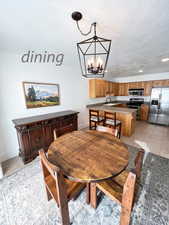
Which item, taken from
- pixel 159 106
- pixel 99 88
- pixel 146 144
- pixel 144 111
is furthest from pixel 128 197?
pixel 144 111

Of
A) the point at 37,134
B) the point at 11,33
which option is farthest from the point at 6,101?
the point at 11,33

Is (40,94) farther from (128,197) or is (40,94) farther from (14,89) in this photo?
(128,197)

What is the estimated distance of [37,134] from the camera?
7.68 ft

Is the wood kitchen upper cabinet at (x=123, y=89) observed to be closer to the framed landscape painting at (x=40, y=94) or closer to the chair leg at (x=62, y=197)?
the framed landscape painting at (x=40, y=94)

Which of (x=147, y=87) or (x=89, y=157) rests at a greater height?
(x=147, y=87)

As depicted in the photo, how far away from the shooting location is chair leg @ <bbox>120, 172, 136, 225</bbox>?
73 cm

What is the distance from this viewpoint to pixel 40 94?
9.07 ft

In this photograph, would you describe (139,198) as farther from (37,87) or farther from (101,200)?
(37,87)

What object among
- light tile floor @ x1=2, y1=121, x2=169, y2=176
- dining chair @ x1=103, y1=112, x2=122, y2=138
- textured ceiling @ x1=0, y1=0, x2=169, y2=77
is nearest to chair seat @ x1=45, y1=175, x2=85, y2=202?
light tile floor @ x1=2, y1=121, x2=169, y2=176

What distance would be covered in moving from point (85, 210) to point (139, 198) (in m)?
0.80

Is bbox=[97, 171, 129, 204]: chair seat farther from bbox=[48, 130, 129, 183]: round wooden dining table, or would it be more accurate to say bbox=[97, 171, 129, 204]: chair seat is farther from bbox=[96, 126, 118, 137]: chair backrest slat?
bbox=[96, 126, 118, 137]: chair backrest slat

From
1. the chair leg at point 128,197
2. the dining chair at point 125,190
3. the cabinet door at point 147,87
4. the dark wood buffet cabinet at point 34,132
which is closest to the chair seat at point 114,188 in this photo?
the dining chair at point 125,190

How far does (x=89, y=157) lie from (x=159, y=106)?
4.97m

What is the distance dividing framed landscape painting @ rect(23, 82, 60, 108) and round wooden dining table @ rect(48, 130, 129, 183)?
63.4 inches
